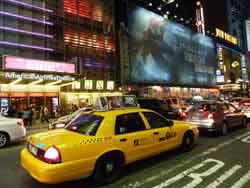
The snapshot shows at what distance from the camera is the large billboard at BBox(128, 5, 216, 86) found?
1607 inches

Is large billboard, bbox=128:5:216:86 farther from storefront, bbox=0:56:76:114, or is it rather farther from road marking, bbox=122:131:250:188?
road marking, bbox=122:131:250:188

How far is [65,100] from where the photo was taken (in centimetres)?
2691

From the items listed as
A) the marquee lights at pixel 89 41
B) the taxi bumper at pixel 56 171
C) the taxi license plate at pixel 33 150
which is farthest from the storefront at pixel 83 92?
the taxi bumper at pixel 56 171

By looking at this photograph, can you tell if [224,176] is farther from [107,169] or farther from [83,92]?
[83,92]

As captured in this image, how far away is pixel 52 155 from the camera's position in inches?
174

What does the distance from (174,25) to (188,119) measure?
146 ft

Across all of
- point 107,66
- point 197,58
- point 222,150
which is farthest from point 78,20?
point 197,58

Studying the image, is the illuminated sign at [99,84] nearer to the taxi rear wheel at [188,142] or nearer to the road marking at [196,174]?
the taxi rear wheel at [188,142]

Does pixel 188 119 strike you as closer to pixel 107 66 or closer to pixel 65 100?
pixel 65 100

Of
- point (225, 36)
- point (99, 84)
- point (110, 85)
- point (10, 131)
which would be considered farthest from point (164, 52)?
point (225, 36)

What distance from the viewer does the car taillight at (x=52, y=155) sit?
4.37 meters

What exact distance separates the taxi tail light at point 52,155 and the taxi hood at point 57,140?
0.08 m

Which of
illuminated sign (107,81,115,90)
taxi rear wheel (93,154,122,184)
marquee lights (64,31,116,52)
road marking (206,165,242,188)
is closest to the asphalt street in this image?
road marking (206,165,242,188)

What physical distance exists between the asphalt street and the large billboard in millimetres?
31755
